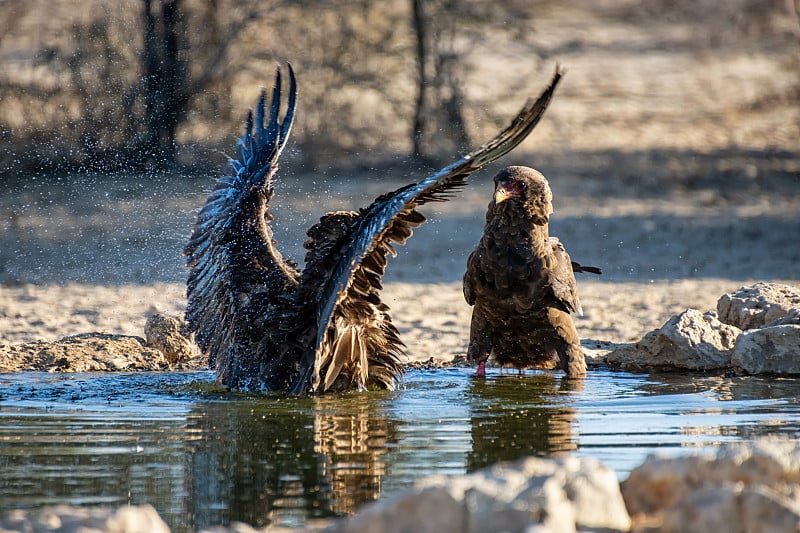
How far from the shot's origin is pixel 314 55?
49.6ft

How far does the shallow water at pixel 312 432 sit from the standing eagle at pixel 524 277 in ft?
0.88

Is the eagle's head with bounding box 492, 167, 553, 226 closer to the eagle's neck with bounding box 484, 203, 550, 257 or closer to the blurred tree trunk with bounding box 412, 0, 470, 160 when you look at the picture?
the eagle's neck with bounding box 484, 203, 550, 257

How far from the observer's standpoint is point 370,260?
582 centimetres

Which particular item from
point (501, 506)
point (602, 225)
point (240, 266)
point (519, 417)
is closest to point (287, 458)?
point (519, 417)

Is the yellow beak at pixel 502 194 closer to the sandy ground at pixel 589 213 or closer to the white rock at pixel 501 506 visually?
the sandy ground at pixel 589 213

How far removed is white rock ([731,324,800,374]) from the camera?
6859 mm

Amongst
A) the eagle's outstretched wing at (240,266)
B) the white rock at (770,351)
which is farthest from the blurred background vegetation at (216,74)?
the white rock at (770,351)

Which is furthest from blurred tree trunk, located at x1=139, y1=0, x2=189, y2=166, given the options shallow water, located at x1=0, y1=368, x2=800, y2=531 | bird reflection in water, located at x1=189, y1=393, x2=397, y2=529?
bird reflection in water, located at x1=189, y1=393, x2=397, y2=529

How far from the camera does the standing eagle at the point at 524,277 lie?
6789 mm

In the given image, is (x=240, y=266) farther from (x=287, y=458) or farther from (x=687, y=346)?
(x=687, y=346)

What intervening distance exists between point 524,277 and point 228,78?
861 cm

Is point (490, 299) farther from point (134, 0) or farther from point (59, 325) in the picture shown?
point (134, 0)

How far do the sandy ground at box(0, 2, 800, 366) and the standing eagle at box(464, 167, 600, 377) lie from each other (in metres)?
1.22

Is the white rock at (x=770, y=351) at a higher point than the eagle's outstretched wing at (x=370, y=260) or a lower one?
lower
